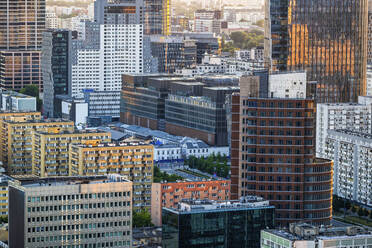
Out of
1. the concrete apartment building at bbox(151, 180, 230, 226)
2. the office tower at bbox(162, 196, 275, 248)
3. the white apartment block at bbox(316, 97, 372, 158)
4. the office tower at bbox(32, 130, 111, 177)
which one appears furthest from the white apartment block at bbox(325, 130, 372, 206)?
the office tower at bbox(162, 196, 275, 248)

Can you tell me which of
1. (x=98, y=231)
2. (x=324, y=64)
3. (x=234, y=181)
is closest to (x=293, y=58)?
(x=324, y=64)

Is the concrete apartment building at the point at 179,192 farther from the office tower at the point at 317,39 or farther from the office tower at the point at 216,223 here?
the office tower at the point at 317,39

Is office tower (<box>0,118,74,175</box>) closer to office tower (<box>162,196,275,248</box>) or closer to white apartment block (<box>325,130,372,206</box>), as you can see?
white apartment block (<box>325,130,372,206</box>)

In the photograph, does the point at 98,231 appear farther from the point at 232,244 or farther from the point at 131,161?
the point at 131,161

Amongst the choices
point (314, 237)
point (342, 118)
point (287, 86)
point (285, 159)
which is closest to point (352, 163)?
point (342, 118)

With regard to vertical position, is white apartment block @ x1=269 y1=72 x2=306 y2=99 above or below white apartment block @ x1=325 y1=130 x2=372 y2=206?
above

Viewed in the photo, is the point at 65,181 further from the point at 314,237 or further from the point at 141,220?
the point at 314,237

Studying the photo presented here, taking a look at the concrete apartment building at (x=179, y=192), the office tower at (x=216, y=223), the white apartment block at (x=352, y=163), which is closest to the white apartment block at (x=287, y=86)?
the office tower at (x=216, y=223)
